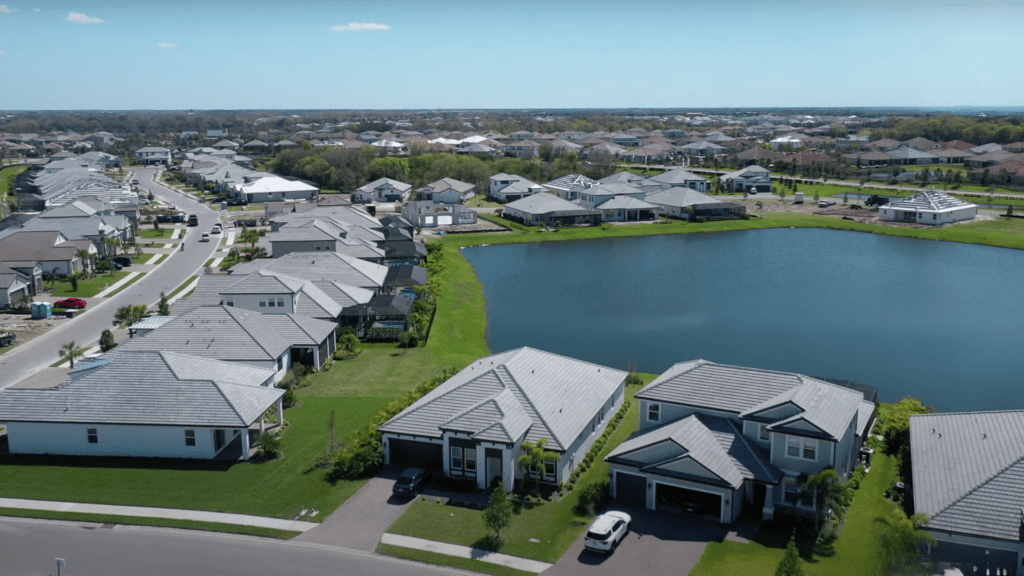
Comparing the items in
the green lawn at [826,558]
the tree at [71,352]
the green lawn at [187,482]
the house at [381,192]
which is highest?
the house at [381,192]

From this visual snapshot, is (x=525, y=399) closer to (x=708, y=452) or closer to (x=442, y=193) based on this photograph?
(x=708, y=452)

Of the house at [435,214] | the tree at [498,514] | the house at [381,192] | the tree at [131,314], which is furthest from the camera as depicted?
the house at [381,192]

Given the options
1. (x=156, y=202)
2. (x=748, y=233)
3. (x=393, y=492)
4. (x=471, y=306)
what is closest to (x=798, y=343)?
(x=471, y=306)

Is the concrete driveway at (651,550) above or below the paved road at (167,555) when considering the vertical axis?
below

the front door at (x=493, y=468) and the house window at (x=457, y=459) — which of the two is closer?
the front door at (x=493, y=468)

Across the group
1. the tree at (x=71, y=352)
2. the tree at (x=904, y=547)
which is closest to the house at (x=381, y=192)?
the tree at (x=71, y=352)

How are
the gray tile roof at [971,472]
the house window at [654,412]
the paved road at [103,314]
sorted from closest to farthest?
the gray tile roof at [971,472] → the house window at [654,412] → the paved road at [103,314]

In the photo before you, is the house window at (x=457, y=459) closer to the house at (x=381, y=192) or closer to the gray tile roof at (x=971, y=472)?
the gray tile roof at (x=971, y=472)
